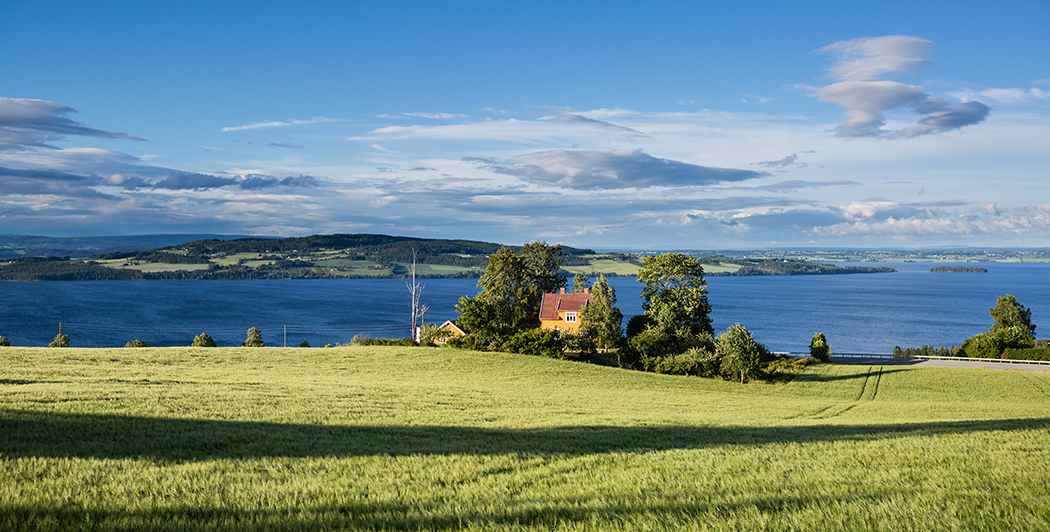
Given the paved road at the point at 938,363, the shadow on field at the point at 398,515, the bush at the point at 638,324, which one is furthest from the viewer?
the bush at the point at 638,324

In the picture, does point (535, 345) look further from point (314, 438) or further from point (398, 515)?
point (398, 515)

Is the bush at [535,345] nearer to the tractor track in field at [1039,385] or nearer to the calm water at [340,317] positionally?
the tractor track in field at [1039,385]

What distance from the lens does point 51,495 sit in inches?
228

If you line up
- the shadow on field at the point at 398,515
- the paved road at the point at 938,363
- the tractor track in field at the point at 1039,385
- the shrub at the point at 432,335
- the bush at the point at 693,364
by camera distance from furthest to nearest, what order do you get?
1. the paved road at the point at 938,363
2. the shrub at the point at 432,335
3. the bush at the point at 693,364
4. the tractor track in field at the point at 1039,385
5. the shadow on field at the point at 398,515

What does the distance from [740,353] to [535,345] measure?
1605 cm

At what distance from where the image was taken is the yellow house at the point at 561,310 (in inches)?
2571

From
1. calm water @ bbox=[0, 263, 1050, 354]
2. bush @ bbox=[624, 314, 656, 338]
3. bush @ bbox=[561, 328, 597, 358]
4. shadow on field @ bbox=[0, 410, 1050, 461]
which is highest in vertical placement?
shadow on field @ bbox=[0, 410, 1050, 461]

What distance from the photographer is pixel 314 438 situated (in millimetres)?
10070

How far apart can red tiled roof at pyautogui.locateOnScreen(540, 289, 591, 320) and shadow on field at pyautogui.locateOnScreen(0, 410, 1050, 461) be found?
51.8 meters

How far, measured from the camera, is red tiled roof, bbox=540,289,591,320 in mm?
65562

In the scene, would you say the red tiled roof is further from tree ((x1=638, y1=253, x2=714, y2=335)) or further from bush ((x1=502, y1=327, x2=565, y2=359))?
bush ((x1=502, y1=327, x2=565, y2=359))

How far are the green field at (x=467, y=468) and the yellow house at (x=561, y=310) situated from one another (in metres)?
48.0

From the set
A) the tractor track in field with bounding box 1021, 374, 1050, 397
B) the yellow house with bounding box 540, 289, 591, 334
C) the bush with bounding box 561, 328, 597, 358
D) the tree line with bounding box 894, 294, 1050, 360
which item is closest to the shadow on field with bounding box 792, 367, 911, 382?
the tractor track in field with bounding box 1021, 374, 1050, 397

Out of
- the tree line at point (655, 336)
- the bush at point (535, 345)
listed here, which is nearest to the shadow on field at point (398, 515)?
the tree line at point (655, 336)
